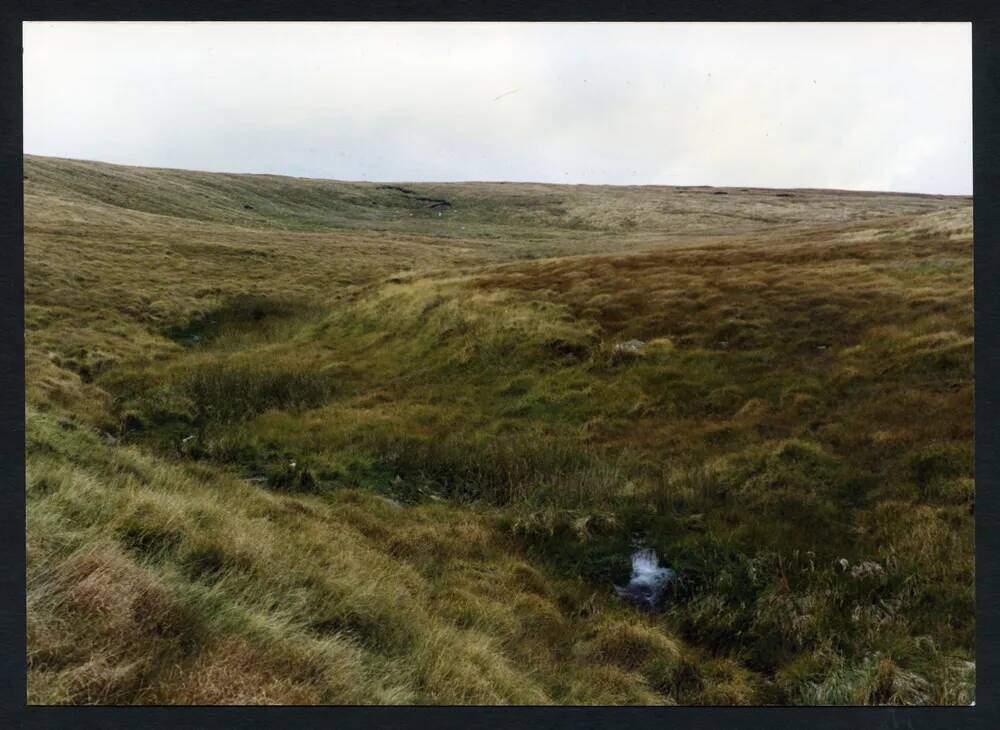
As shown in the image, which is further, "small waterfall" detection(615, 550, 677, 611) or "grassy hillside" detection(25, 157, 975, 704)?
"small waterfall" detection(615, 550, 677, 611)

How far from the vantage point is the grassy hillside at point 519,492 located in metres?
4.57

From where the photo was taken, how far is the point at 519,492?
10.3m

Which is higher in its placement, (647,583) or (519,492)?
(519,492)

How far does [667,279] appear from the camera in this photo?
2486 cm

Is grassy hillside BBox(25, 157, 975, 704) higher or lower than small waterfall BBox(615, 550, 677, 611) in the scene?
higher

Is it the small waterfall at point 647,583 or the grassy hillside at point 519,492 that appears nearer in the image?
the grassy hillside at point 519,492

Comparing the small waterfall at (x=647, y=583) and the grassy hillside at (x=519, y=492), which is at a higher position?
the grassy hillside at (x=519, y=492)

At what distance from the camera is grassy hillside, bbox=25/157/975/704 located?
457 centimetres

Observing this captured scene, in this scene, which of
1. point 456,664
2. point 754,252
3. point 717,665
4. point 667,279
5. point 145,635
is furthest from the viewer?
point 754,252

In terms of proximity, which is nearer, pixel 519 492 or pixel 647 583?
pixel 647 583

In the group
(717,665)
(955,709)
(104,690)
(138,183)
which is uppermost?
(138,183)

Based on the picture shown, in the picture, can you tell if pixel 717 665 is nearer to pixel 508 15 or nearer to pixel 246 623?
pixel 246 623

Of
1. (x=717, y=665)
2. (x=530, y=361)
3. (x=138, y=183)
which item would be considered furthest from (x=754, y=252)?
(x=138, y=183)

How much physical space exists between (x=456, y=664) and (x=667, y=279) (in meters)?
22.3
